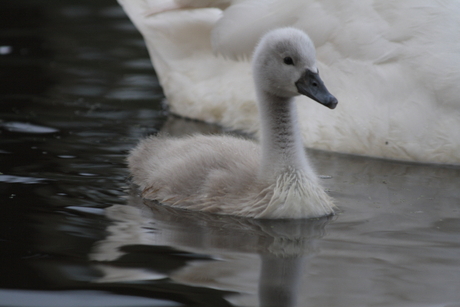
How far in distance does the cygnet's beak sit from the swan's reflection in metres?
0.70

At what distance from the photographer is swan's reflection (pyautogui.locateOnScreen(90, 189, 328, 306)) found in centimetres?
383

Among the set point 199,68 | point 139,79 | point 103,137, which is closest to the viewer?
point 103,137

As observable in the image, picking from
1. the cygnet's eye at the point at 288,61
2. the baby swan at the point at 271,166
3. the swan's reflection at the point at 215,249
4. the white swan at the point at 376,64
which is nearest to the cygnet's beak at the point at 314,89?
the baby swan at the point at 271,166

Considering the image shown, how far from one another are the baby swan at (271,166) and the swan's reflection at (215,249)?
0.09 meters


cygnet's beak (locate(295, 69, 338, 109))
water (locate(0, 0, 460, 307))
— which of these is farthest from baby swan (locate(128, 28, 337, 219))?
water (locate(0, 0, 460, 307))

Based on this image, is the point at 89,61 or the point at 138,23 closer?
the point at 138,23

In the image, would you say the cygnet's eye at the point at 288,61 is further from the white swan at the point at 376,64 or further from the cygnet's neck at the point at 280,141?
the white swan at the point at 376,64

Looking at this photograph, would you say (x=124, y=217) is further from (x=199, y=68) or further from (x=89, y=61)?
(x=89, y=61)

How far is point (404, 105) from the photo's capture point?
6.22 m

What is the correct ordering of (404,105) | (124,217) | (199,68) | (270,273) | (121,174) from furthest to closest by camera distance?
(199,68) < (404,105) < (121,174) < (124,217) < (270,273)

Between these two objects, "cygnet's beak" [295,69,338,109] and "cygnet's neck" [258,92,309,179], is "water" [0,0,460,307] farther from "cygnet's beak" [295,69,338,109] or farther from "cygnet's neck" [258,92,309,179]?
"cygnet's beak" [295,69,338,109]

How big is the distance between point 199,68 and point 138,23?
28.7 inches

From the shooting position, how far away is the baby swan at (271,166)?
4910 millimetres

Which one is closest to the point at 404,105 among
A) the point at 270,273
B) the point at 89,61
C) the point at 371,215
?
the point at 371,215
